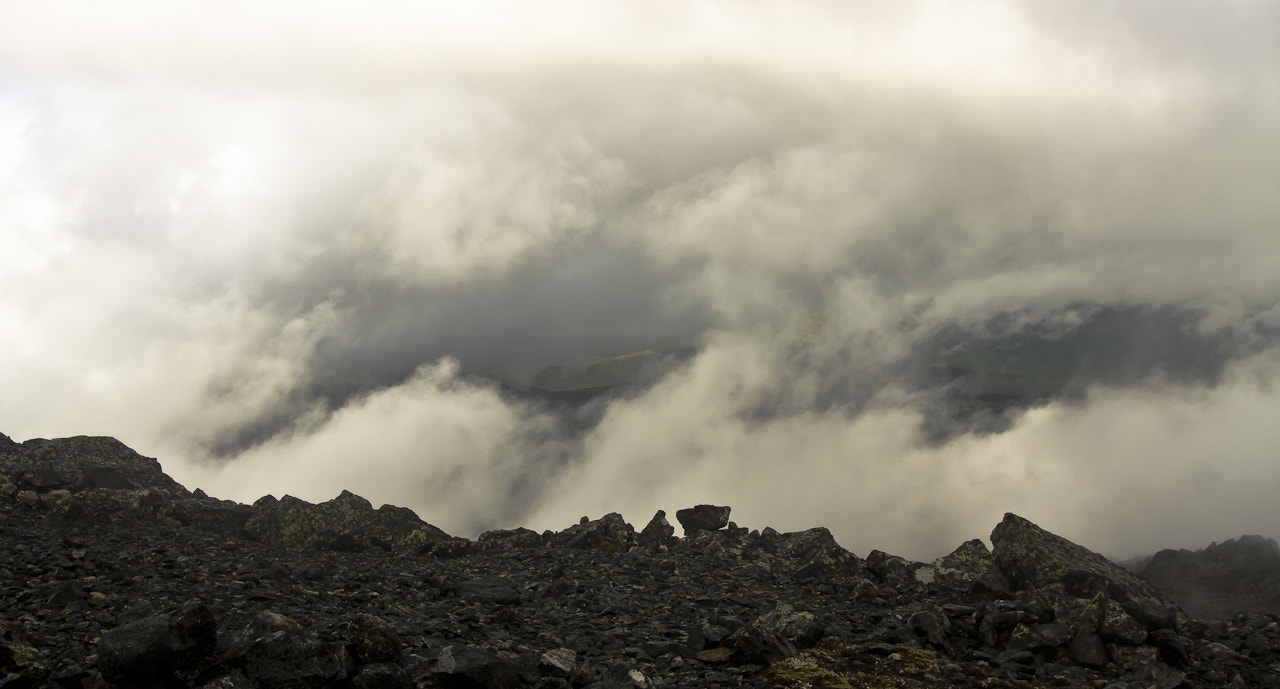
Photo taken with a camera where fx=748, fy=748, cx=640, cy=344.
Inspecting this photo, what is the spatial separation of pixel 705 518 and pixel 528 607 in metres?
18.5

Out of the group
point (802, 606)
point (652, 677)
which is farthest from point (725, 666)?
point (802, 606)

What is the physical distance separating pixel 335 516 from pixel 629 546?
1506 cm

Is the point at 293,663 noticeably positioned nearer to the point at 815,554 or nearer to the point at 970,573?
the point at 815,554

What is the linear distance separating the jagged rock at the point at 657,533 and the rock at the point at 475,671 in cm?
2103

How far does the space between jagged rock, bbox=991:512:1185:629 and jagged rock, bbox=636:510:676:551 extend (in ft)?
51.1

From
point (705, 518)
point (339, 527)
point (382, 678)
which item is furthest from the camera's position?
point (705, 518)

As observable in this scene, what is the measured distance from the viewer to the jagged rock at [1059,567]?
94.0 ft

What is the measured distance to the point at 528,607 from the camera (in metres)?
26.0

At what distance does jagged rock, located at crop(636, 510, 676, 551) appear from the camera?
3862 centimetres

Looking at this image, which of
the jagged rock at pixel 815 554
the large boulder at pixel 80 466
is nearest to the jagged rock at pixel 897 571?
the jagged rock at pixel 815 554

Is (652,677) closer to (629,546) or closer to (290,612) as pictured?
(290,612)

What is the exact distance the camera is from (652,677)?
1872 cm

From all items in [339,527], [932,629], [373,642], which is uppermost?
[339,527]

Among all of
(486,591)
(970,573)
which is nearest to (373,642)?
(486,591)
